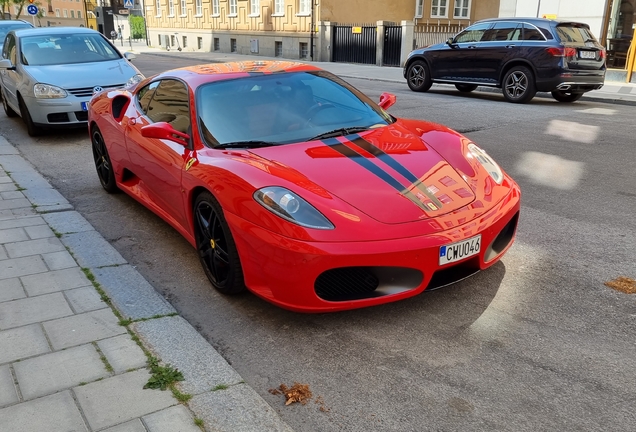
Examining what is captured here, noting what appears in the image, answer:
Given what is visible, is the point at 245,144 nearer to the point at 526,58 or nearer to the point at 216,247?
the point at 216,247

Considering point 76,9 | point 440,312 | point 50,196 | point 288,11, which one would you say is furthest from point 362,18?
point 76,9

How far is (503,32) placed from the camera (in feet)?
41.9

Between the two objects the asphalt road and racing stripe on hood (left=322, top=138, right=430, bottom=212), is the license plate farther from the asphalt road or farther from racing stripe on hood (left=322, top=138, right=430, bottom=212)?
the asphalt road

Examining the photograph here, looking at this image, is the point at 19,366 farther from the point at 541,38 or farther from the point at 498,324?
the point at 541,38

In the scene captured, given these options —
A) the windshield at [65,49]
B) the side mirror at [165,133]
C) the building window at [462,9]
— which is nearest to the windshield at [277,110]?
the side mirror at [165,133]

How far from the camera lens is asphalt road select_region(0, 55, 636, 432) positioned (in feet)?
8.51

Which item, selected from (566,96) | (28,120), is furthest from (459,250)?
(566,96)

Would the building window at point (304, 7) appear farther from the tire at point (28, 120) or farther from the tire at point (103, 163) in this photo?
the tire at point (103, 163)

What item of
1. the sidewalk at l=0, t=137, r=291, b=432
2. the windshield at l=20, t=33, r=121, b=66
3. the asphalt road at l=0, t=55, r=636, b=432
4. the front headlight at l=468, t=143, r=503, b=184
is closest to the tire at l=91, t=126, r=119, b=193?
the asphalt road at l=0, t=55, r=636, b=432

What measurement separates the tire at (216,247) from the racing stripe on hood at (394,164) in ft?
3.40

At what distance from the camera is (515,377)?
9.22 ft

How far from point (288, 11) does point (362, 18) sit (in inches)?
150

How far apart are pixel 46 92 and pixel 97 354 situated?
6.64 meters

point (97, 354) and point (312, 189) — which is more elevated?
point (312, 189)
